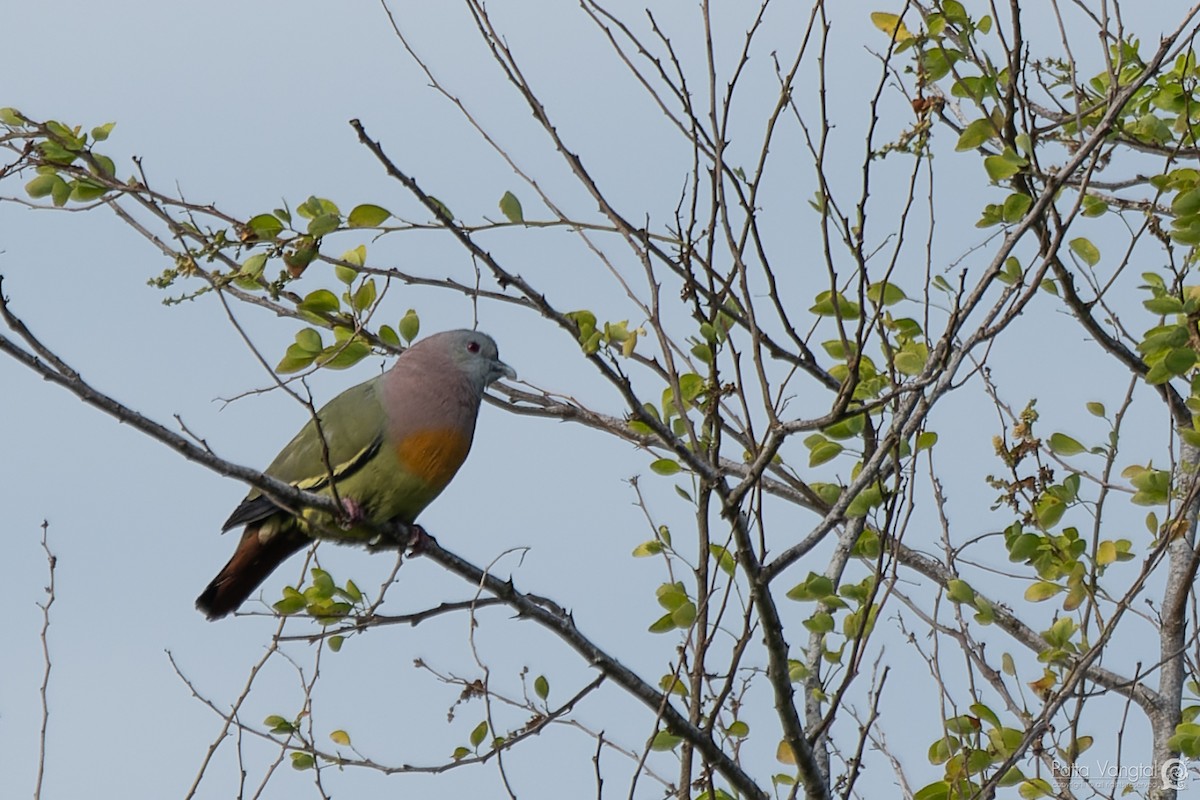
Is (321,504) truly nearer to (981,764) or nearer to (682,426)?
(682,426)

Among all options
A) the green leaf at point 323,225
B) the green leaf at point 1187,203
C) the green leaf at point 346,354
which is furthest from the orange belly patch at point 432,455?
the green leaf at point 1187,203

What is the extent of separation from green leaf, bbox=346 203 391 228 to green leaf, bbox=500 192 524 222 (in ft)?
1.11

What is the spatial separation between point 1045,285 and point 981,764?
1779 millimetres

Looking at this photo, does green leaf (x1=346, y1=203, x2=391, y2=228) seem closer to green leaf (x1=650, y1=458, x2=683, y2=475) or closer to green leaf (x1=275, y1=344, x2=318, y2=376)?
green leaf (x1=275, y1=344, x2=318, y2=376)

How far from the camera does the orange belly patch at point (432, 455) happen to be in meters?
5.32

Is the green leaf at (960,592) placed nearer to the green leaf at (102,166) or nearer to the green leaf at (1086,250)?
the green leaf at (1086,250)

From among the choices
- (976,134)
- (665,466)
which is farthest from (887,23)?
(665,466)

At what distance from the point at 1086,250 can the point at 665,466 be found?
71.5 inches

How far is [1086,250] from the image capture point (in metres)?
4.98

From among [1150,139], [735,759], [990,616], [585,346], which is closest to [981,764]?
[990,616]

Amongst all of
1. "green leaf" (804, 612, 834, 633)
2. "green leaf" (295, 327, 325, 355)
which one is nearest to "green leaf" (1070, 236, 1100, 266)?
"green leaf" (804, 612, 834, 633)

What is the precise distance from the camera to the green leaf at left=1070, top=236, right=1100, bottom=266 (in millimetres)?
4965

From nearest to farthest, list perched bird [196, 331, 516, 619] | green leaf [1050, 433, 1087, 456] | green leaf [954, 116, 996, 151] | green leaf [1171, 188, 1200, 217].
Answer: green leaf [954, 116, 996, 151]
green leaf [1171, 188, 1200, 217]
green leaf [1050, 433, 1087, 456]
perched bird [196, 331, 516, 619]

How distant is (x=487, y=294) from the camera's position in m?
4.36
